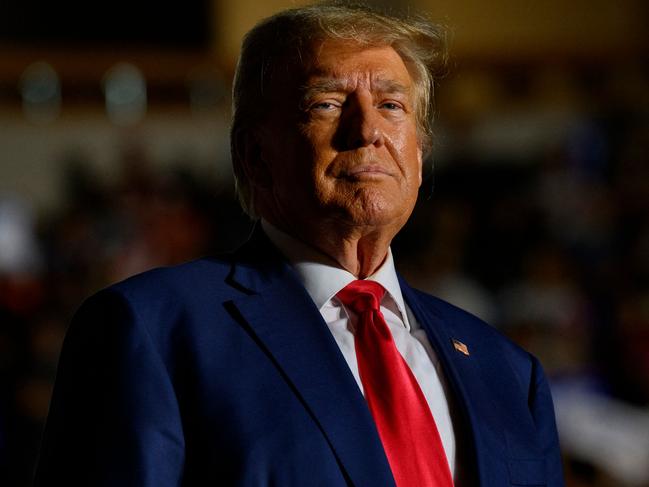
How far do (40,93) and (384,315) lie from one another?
16.7 ft

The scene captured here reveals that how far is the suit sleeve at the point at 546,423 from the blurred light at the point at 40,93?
16.4 ft

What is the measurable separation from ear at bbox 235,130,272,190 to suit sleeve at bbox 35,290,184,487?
25 cm

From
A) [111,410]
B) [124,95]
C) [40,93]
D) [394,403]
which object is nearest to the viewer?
[111,410]

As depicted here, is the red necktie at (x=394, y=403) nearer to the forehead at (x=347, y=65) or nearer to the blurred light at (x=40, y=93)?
the forehead at (x=347, y=65)

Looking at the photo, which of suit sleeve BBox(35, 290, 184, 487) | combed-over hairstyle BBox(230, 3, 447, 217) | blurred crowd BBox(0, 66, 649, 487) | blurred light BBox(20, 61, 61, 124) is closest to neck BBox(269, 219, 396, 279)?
combed-over hairstyle BBox(230, 3, 447, 217)

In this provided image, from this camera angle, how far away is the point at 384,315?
1354 millimetres

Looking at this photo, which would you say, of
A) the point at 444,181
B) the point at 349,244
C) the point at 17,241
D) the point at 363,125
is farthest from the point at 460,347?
the point at 444,181

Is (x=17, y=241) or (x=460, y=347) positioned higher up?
(x=460, y=347)

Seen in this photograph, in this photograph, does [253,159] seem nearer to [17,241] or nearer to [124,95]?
[17,241]

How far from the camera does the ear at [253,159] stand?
4.43ft

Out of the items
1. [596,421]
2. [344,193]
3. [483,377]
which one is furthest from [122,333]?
[596,421]

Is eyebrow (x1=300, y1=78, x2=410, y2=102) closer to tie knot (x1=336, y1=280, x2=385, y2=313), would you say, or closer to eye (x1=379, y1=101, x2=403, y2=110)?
eye (x1=379, y1=101, x2=403, y2=110)

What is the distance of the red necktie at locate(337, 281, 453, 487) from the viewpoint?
1.21 m

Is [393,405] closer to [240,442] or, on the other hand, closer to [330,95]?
[240,442]
